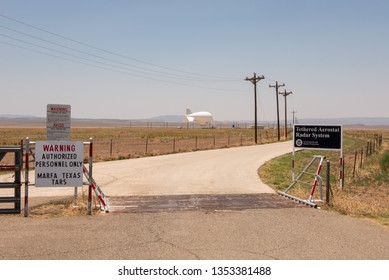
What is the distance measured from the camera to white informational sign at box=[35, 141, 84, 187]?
31.8 feet

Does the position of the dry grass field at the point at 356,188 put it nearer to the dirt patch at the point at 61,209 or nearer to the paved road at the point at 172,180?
the paved road at the point at 172,180

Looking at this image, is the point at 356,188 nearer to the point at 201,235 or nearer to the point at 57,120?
the point at 201,235

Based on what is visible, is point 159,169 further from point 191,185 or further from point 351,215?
point 351,215

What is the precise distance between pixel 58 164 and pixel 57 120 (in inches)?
82.5

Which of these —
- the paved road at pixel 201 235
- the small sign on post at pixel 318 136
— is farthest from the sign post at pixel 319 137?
the paved road at pixel 201 235

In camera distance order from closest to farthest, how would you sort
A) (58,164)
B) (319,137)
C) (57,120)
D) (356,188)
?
(58,164)
(57,120)
(319,137)
(356,188)

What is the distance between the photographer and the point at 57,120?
11.5 metres

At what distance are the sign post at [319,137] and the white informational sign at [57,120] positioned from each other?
22.4 ft

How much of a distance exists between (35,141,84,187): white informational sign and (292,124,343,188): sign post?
6.77 m

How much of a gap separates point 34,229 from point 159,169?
12.8 m

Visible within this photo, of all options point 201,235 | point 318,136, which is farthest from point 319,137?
point 201,235

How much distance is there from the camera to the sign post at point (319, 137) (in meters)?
12.7

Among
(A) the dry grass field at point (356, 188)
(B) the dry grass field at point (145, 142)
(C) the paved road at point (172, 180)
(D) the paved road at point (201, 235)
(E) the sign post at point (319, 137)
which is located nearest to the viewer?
(D) the paved road at point (201, 235)

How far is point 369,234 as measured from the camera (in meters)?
7.96
